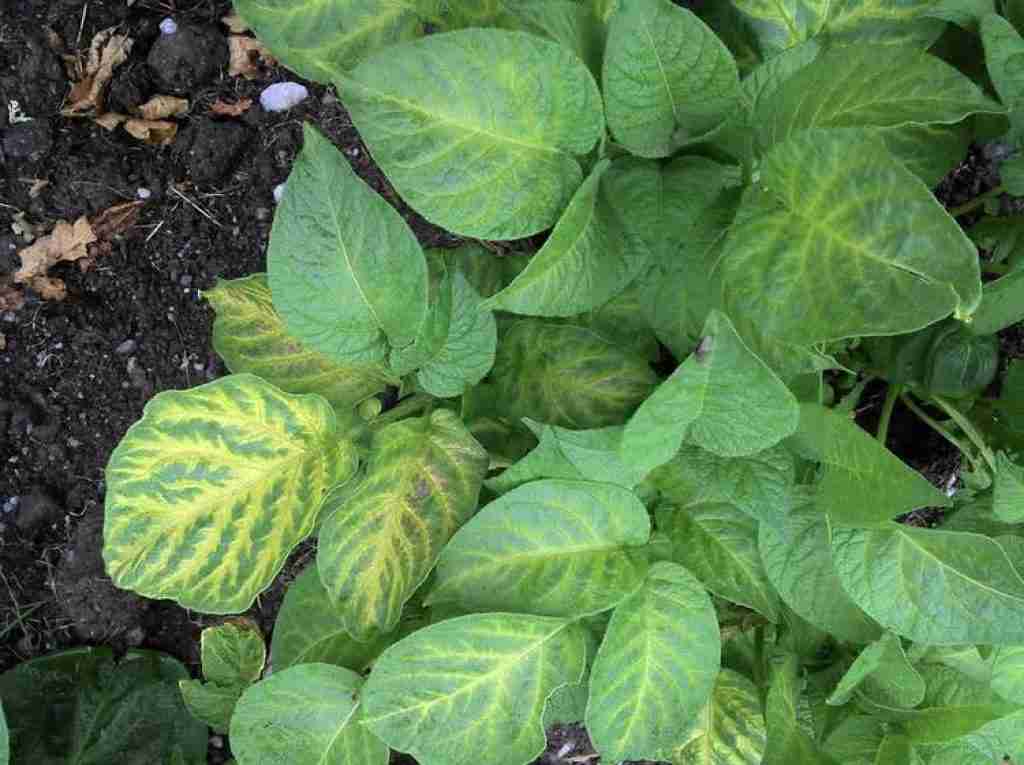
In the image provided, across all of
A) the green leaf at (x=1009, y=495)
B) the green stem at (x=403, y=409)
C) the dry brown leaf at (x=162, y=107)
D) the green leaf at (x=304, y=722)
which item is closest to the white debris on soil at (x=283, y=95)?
the dry brown leaf at (x=162, y=107)

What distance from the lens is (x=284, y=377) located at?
115 centimetres

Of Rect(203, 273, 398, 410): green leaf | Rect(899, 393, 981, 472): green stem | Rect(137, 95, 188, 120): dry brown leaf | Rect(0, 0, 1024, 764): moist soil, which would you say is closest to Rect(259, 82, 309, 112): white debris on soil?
Rect(0, 0, 1024, 764): moist soil

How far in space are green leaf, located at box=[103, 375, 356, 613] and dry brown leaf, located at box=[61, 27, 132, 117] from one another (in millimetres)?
926

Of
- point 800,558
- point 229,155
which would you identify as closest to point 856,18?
point 800,558

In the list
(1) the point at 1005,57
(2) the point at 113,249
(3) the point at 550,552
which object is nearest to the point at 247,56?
(2) the point at 113,249

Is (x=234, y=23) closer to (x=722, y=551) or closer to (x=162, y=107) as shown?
(x=162, y=107)

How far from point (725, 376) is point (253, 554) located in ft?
1.62

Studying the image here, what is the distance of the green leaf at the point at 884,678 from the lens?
1.02 m

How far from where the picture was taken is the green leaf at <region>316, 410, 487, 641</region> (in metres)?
1.00

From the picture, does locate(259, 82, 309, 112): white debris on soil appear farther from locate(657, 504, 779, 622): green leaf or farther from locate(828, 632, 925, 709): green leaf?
locate(828, 632, 925, 709): green leaf

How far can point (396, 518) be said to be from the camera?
102cm

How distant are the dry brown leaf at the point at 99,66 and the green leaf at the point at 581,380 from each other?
102 cm

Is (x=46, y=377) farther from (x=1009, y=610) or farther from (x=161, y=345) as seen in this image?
(x=1009, y=610)

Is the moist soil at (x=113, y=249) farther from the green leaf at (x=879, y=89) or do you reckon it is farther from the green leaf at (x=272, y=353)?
the green leaf at (x=879, y=89)
